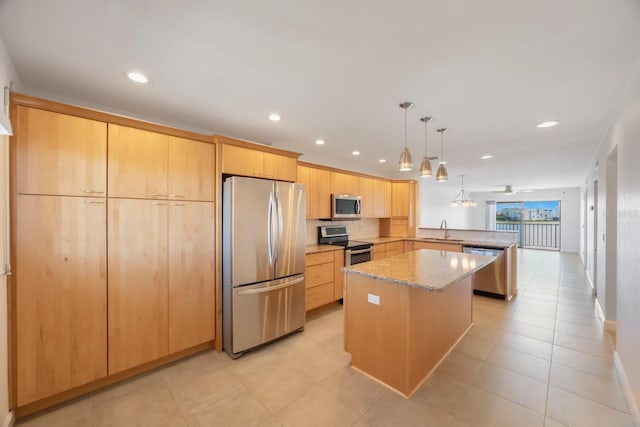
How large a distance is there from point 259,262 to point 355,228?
2.87 metres

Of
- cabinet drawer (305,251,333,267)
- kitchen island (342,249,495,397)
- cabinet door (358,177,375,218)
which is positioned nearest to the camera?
kitchen island (342,249,495,397)

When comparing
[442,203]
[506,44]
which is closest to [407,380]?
[506,44]

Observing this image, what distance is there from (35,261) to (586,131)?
573 centimetres

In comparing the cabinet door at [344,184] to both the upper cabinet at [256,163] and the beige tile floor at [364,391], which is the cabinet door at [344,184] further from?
the beige tile floor at [364,391]

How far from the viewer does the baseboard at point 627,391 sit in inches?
68.0

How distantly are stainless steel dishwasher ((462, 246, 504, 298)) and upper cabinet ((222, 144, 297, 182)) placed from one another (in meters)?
3.54

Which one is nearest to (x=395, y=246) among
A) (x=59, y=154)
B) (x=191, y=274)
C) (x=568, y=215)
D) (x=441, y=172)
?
(x=441, y=172)

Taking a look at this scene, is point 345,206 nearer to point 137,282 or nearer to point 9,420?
point 137,282

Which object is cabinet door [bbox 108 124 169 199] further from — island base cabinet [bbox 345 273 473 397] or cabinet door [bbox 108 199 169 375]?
island base cabinet [bbox 345 273 473 397]

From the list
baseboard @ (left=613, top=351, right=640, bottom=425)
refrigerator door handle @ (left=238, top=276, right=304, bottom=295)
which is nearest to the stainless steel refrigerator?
refrigerator door handle @ (left=238, top=276, right=304, bottom=295)

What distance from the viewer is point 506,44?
1568 mm

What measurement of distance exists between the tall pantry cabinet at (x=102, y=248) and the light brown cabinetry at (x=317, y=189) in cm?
162

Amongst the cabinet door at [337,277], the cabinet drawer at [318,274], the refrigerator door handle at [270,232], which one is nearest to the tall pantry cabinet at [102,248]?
the refrigerator door handle at [270,232]

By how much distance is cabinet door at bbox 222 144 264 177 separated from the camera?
274cm
